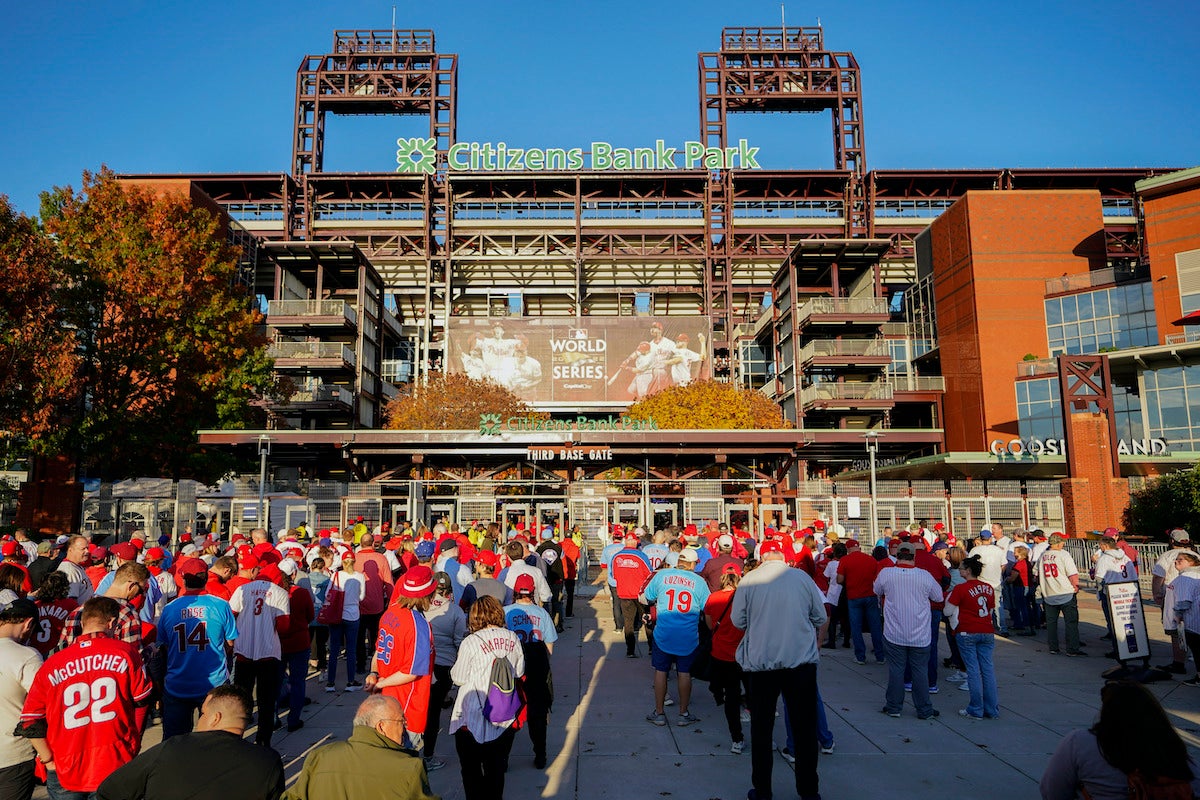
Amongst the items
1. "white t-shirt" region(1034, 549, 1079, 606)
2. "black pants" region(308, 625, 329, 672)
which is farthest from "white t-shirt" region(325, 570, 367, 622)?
"white t-shirt" region(1034, 549, 1079, 606)

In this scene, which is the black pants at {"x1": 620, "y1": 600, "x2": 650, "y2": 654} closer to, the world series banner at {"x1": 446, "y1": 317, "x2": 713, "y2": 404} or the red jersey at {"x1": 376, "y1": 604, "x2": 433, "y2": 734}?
the red jersey at {"x1": 376, "y1": 604, "x2": 433, "y2": 734}

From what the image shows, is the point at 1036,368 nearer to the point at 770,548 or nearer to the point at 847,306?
the point at 847,306

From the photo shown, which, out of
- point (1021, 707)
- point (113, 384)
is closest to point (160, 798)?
point (1021, 707)

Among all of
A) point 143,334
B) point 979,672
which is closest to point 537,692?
point 979,672

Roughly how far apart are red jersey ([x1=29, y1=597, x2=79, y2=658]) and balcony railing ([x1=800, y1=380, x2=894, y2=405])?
49.2 metres

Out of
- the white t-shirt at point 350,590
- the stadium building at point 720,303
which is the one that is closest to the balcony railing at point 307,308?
the stadium building at point 720,303

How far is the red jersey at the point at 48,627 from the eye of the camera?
6.80 metres

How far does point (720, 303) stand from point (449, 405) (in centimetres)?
3015

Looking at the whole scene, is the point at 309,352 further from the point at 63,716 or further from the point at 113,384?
the point at 63,716

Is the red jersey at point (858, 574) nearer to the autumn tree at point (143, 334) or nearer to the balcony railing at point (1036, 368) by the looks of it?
the autumn tree at point (143, 334)

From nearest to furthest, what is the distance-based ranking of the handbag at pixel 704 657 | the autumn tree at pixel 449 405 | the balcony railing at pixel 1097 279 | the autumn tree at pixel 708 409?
1. the handbag at pixel 704 657
2. the balcony railing at pixel 1097 279
3. the autumn tree at pixel 449 405
4. the autumn tree at pixel 708 409

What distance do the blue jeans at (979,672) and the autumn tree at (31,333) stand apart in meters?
26.9

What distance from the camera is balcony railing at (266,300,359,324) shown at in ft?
168

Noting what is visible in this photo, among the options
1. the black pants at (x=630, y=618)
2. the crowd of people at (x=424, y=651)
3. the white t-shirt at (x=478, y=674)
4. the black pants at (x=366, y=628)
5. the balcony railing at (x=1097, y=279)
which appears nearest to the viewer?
the crowd of people at (x=424, y=651)
